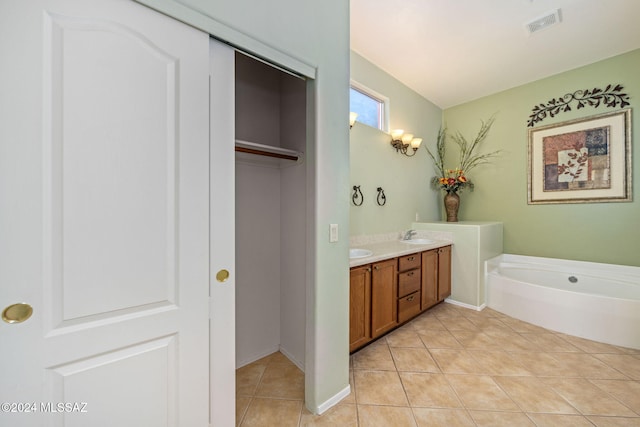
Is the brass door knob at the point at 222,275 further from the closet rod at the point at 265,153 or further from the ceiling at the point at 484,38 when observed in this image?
the ceiling at the point at 484,38

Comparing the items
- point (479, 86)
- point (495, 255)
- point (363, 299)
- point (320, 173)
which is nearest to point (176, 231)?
point (320, 173)

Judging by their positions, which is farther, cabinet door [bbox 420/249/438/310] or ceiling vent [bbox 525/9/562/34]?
cabinet door [bbox 420/249/438/310]

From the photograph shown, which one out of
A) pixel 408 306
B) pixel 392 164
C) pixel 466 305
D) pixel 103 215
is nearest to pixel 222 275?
pixel 103 215

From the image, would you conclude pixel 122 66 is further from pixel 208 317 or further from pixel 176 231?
pixel 208 317

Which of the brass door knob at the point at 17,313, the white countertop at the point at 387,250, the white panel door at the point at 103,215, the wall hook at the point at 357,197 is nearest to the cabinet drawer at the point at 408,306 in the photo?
the white countertop at the point at 387,250

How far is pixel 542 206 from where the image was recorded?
132 inches

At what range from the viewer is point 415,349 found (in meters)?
2.26

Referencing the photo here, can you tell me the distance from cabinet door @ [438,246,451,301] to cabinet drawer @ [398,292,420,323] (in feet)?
1.83

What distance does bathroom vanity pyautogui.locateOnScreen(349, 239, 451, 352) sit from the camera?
204cm

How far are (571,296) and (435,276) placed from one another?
125 cm

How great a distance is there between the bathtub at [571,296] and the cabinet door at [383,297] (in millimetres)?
1608

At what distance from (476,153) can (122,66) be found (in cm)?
436

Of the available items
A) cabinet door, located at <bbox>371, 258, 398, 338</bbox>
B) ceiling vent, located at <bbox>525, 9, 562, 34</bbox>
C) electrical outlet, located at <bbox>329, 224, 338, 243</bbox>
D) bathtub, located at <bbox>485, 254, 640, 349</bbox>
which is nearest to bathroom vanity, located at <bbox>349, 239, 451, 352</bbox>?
cabinet door, located at <bbox>371, 258, 398, 338</bbox>

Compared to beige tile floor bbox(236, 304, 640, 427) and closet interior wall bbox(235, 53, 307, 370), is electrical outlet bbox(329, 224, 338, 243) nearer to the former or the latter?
closet interior wall bbox(235, 53, 307, 370)
